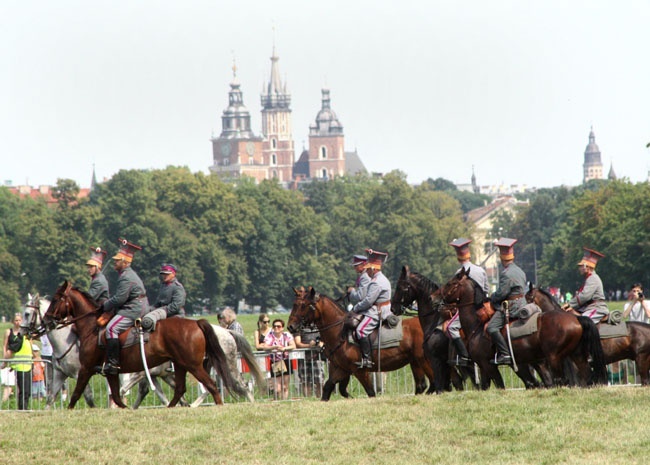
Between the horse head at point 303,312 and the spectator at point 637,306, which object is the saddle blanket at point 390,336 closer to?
the horse head at point 303,312

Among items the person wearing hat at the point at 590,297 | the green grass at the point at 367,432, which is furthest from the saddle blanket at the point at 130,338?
the person wearing hat at the point at 590,297

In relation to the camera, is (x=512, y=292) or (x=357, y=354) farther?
(x=357, y=354)

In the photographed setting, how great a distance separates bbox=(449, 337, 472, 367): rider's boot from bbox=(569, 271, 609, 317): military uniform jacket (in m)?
1.84

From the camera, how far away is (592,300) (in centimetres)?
2475

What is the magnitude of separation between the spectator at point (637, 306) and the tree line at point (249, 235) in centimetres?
5928

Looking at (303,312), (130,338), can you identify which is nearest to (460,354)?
(303,312)

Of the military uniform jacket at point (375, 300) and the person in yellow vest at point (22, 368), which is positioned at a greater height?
the military uniform jacket at point (375, 300)

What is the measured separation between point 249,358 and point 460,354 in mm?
3239

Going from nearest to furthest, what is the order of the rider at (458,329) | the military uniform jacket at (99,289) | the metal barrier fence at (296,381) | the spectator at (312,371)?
1. the rider at (458,329)
2. the military uniform jacket at (99,289)
3. the metal barrier fence at (296,381)
4. the spectator at (312,371)

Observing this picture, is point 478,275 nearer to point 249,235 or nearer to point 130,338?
point 130,338

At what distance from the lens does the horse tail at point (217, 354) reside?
79.3 ft

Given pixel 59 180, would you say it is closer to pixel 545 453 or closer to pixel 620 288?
pixel 620 288

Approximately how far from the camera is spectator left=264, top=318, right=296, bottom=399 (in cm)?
2836

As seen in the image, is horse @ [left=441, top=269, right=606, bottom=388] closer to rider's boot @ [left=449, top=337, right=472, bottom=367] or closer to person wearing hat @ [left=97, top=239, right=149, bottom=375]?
rider's boot @ [left=449, top=337, right=472, bottom=367]
